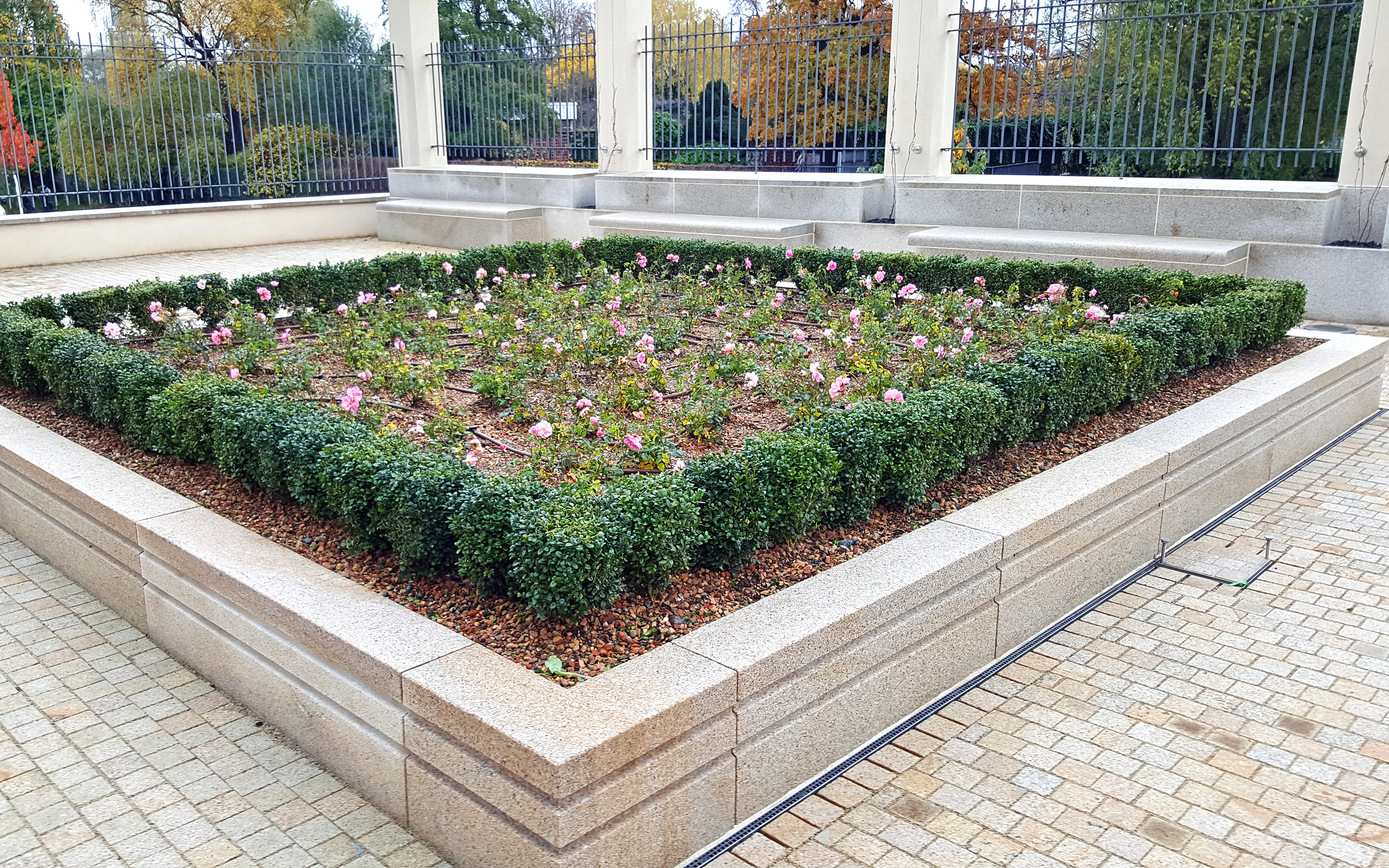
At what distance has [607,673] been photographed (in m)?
3.29

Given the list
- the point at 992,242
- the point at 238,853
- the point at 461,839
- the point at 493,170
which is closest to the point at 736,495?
the point at 461,839

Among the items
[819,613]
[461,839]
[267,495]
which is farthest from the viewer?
[267,495]

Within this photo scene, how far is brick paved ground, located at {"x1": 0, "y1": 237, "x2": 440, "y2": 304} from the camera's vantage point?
12844 mm

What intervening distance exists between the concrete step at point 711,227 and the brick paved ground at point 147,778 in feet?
28.9

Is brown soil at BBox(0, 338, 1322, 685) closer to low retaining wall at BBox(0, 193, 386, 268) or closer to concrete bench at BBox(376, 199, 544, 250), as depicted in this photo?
concrete bench at BBox(376, 199, 544, 250)

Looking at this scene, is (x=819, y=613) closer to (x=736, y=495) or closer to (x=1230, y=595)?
(x=736, y=495)

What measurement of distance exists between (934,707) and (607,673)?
1.42 meters

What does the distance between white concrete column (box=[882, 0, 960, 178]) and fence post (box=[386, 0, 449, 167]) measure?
8.12 meters

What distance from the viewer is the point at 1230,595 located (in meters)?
5.05

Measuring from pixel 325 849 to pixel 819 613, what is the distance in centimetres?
166

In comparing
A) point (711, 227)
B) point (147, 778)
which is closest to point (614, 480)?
point (147, 778)

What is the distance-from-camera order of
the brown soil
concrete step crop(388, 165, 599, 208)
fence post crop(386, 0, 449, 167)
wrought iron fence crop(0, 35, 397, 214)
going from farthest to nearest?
1. fence post crop(386, 0, 449, 167)
2. concrete step crop(388, 165, 599, 208)
3. wrought iron fence crop(0, 35, 397, 214)
4. the brown soil

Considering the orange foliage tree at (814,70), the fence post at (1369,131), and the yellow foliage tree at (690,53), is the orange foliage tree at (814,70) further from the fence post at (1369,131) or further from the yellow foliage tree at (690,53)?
the fence post at (1369,131)

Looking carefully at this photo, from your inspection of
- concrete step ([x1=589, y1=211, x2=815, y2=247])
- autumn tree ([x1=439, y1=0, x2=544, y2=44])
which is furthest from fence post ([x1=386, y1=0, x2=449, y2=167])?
autumn tree ([x1=439, y1=0, x2=544, y2=44])
